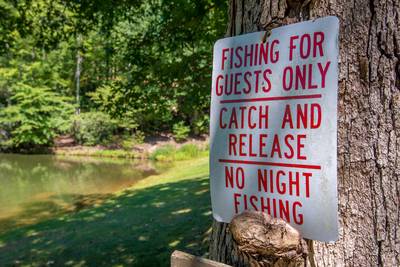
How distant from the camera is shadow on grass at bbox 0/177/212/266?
5008 mm

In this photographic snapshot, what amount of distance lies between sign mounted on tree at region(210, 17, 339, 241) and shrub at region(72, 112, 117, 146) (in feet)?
70.5

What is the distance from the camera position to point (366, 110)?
1.09 m

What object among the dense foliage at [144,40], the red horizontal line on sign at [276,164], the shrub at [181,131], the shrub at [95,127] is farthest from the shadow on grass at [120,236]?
the shrub at [95,127]

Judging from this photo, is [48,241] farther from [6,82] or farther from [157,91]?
[6,82]

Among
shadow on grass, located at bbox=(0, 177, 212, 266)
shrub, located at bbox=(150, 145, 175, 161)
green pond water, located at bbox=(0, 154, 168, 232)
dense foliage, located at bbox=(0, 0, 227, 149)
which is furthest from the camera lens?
shrub, located at bbox=(150, 145, 175, 161)

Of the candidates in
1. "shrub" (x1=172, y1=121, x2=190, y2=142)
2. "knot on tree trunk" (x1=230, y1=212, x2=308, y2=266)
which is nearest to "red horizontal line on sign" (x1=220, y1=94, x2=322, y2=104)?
"knot on tree trunk" (x1=230, y1=212, x2=308, y2=266)

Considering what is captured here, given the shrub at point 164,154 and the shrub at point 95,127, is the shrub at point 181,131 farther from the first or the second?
the shrub at point 95,127

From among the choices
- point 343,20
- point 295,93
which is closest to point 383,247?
point 295,93

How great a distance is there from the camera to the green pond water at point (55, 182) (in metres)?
10.3

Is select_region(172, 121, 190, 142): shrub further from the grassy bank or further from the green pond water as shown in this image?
the green pond water

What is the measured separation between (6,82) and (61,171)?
29.7 ft

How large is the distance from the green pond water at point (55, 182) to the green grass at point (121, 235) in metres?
2.08

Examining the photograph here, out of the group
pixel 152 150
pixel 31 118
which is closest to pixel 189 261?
pixel 152 150

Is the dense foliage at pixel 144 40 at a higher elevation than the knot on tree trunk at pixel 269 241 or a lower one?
higher
